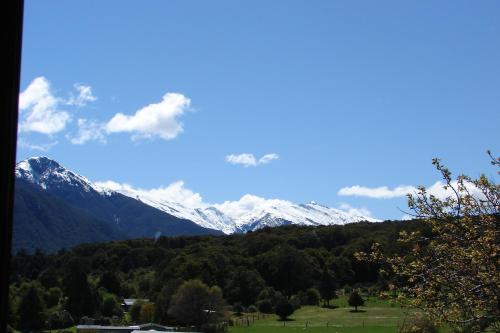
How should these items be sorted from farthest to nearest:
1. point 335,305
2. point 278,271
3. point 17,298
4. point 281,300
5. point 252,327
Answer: point 278,271 → point 335,305 → point 281,300 → point 17,298 → point 252,327

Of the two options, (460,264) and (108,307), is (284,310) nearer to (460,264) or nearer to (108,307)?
(108,307)

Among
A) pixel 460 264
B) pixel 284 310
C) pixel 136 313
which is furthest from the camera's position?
pixel 136 313

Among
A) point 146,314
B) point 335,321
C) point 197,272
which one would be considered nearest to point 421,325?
point 335,321

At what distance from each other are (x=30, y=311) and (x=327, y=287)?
125ft

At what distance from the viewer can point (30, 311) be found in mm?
68062

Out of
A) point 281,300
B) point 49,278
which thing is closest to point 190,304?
point 281,300

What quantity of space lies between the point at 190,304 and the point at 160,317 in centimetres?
834

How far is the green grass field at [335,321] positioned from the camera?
59000mm

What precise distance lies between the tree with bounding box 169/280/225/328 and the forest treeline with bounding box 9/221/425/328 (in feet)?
20.3

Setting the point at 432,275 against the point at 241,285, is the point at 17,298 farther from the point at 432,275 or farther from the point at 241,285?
the point at 432,275

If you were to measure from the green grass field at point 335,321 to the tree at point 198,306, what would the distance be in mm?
2430

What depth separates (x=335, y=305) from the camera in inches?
3233

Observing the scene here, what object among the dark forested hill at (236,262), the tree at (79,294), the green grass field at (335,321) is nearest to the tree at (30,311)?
the tree at (79,294)

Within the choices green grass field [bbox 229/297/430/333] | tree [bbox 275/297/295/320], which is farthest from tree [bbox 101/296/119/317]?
tree [bbox 275/297/295/320]
